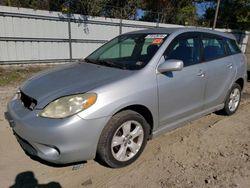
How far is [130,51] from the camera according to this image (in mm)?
3914

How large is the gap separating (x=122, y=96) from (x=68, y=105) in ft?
1.94

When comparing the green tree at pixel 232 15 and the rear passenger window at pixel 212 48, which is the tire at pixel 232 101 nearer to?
the rear passenger window at pixel 212 48

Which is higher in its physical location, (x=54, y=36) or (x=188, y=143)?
(x=54, y=36)

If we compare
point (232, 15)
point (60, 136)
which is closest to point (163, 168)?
point (60, 136)

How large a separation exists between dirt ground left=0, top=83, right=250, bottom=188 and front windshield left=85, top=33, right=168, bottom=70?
3.95 ft

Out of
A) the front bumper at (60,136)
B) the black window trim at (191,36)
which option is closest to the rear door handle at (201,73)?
the black window trim at (191,36)

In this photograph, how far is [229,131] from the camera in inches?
161

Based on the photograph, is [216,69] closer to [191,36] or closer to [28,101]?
[191,36]

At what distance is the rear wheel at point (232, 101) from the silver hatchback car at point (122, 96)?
31 centimetres

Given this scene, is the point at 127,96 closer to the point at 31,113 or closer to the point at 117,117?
the point at 117,117

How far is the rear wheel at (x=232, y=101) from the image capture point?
460cm

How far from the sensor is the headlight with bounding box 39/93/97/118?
8.45 feet

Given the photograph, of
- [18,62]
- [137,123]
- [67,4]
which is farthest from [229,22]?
[137,123]

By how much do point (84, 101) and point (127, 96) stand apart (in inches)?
19.6
